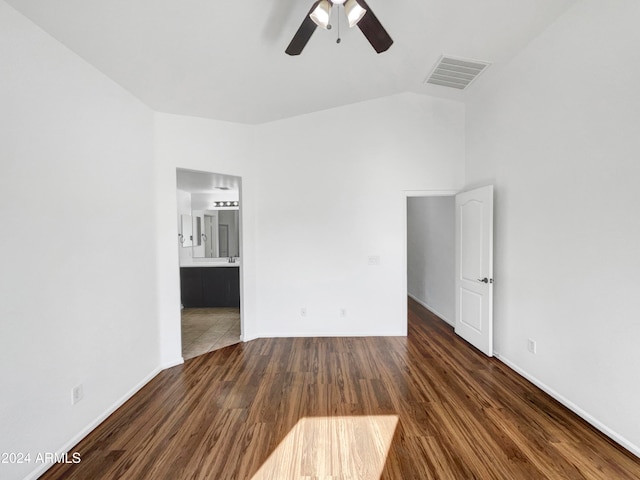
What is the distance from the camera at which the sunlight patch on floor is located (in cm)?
169

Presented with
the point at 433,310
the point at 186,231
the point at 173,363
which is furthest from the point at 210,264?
the point at 433,310

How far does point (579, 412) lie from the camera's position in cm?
219

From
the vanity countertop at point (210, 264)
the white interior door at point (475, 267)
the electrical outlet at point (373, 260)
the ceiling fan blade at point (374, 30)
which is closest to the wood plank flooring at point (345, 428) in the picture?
the white interior door at point (475, 267)

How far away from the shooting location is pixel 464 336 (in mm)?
3748

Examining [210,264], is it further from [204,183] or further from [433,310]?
[433,310]

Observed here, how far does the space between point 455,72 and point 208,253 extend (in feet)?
16.7

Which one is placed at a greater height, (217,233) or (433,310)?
(217,233)

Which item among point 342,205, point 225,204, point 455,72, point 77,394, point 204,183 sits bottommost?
point 77,394

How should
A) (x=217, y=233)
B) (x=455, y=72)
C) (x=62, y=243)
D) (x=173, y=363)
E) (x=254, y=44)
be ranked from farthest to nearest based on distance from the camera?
(x=217, y=233)
(x=455, y=72)
(x=173, y=363)
(x=254, y=44)
(x=62, y=243)

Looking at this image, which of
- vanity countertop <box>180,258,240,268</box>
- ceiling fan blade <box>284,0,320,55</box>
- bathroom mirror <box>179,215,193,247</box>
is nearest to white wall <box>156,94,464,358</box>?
vanity countertop <box>180,258,240,268</box>

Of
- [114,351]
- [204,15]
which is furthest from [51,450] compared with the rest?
[204,15]

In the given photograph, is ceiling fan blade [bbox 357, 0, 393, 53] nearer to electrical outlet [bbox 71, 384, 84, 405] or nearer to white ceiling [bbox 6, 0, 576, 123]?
white ceiling [bbox 6, 0, 576, 123]

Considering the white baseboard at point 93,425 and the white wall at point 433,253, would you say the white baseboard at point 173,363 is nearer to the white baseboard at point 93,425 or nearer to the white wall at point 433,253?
the white baseboard at point 93,425

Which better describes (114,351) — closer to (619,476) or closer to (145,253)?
(145,253)
